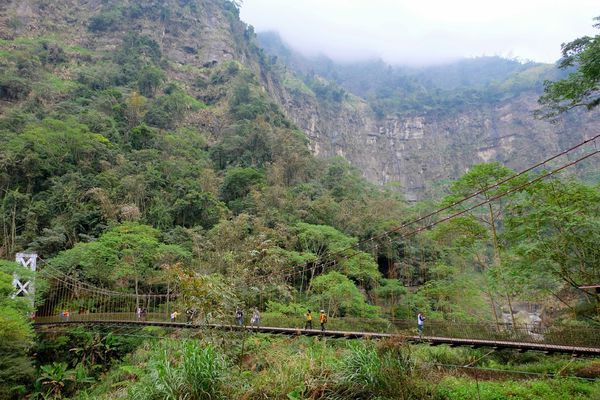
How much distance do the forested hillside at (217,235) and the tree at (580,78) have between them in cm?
319

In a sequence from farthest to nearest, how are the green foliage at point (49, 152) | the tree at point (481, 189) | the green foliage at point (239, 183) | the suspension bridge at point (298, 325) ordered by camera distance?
the green foliage at point (239, 183)
the green foliage at point (49, 152)
the tree at point (481, 189)
the suspension bridge at point (298, 325)

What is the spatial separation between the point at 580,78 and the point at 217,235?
59.0 ft

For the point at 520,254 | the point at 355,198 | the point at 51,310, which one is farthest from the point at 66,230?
the point at 520,254

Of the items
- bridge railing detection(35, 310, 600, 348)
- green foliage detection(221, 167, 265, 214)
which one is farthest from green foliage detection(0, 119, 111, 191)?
bridge railing detection(35, 310, 600, 348)

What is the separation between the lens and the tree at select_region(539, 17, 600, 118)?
942 centimetres

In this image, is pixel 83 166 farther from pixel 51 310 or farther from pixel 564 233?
pixel 564 233

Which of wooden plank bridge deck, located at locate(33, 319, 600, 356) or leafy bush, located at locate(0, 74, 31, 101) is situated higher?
leafy bush, located at locate(0, 74, 31, 101)

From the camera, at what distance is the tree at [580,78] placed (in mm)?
9422

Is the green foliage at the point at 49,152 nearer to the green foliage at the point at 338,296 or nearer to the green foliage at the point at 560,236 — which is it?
the green foliage at the point at 338,296

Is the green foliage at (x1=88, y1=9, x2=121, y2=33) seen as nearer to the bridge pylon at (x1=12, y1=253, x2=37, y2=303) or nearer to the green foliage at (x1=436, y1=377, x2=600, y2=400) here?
the bridge pylon at (x1=12, y1=253, x2=37, y2=303)

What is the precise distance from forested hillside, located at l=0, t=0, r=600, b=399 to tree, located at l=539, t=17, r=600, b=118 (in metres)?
3.19

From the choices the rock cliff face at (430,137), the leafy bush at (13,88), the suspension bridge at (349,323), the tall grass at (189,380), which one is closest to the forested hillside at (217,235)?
the tall grass at (189,380)

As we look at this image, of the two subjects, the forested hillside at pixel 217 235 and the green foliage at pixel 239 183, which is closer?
the forested hillside at pixel 217 235

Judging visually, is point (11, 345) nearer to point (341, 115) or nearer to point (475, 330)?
point (475, 330)
